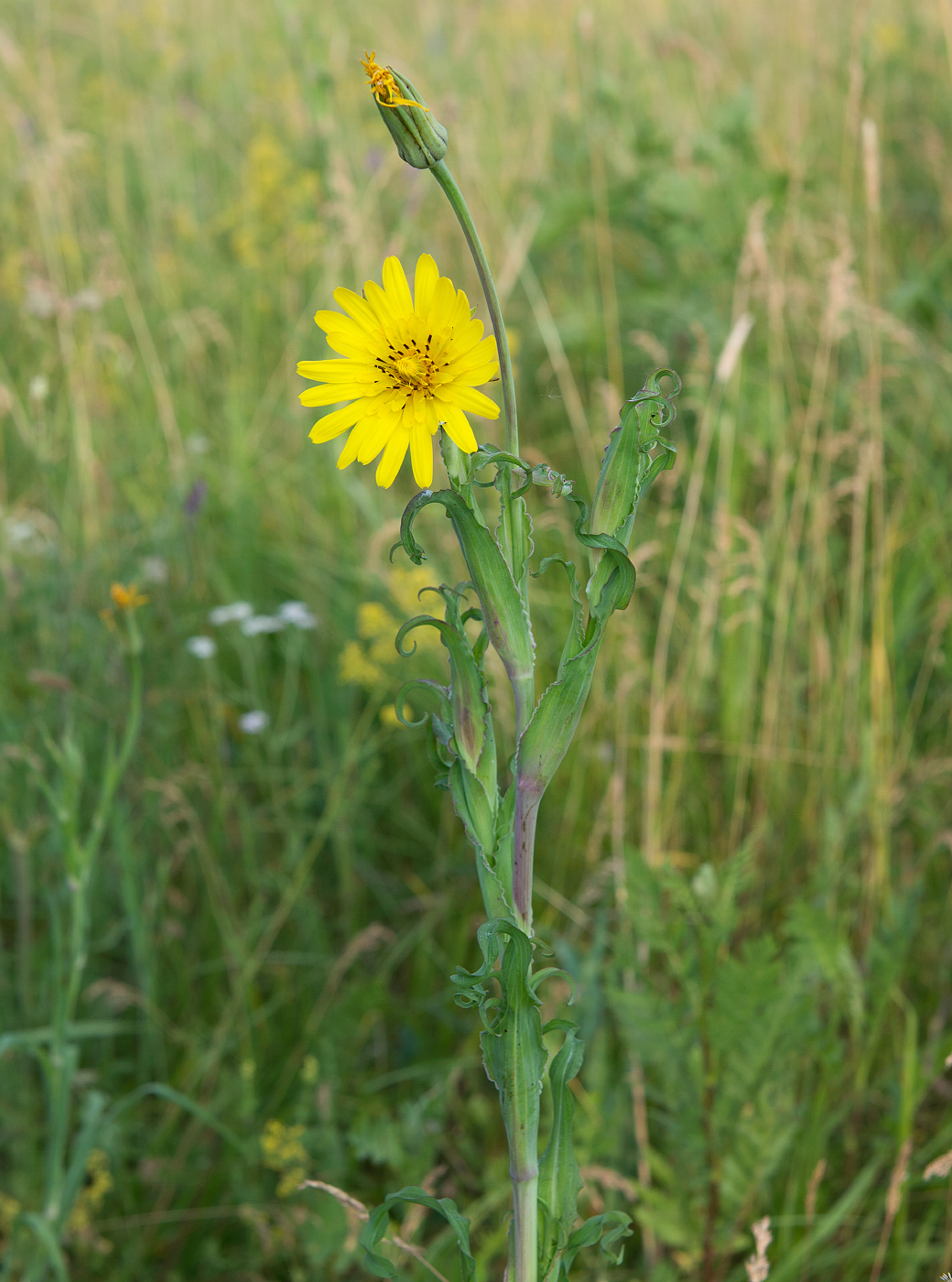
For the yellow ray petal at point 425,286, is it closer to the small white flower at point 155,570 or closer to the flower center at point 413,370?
the flower center at point 413,370

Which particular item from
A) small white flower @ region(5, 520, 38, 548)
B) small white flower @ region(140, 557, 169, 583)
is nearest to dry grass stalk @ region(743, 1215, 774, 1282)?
small white flower @ region(140, 557, 169, 583)

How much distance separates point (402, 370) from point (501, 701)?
1.28 metres

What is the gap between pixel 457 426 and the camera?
73 centimetres

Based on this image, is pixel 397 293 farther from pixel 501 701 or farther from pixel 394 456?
pixel 501 701

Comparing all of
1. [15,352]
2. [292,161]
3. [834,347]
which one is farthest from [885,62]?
[15,352]

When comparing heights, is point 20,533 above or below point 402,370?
above

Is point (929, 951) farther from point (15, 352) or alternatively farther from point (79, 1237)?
point (15, 352)

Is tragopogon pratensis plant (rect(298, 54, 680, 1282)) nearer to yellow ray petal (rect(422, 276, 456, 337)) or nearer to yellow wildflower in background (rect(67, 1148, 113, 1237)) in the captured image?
yellow ray petal (rect(422, 276, 456, 337))

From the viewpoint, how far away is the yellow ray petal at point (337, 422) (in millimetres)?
729

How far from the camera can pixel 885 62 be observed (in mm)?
3996

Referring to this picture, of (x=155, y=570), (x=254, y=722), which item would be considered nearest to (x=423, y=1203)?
(x=254, y=722)

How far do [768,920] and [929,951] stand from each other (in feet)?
0.82

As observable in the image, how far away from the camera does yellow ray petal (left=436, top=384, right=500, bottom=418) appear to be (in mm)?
726

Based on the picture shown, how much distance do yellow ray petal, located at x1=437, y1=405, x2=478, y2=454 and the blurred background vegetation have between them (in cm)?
11
